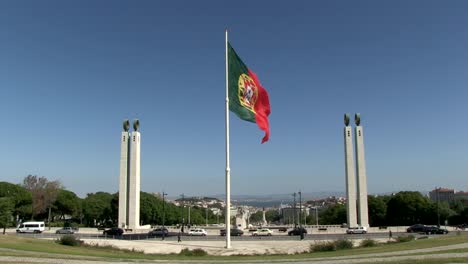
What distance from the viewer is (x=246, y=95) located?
31.6m

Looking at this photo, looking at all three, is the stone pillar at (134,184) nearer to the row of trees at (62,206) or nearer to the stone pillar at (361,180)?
the row of trees at (62,206)

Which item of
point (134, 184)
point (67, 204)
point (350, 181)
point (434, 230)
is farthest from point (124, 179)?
point (434, 230)

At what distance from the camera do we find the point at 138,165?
2985 inches

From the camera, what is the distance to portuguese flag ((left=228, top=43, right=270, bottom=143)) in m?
31.1

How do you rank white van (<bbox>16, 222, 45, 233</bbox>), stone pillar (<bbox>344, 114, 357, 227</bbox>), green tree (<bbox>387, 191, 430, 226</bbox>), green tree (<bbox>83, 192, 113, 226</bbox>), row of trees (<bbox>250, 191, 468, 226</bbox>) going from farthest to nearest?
green tree (<bbox>83, 192, 113, 226</bbox>) < green tree (<bbox>387, 191, 430, 226</bbox>) < row of trees (<bbox>250, 191, 468, 226</bbox>) < stone pillar (<bbox>344, 114, 357, 227</bbox>) < white van (<bbox>16, 222, 45, 233</bbox>)

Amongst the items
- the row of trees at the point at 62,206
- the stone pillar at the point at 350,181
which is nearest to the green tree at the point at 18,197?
the row of trees at the point at 62,206

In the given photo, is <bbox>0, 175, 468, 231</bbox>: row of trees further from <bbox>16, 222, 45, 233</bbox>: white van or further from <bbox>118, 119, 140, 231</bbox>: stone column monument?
<bbox>118, 119, 140, 231</bbox>: stone column monument

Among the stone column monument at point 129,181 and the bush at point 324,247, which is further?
the stone column monument at point 129,181

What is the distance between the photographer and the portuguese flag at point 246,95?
102 feet

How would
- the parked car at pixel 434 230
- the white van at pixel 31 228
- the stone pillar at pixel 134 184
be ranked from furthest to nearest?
the stone pillar at pixel 134 184 → the white van at pixel 31 228 → the parked car at pixel 434 230

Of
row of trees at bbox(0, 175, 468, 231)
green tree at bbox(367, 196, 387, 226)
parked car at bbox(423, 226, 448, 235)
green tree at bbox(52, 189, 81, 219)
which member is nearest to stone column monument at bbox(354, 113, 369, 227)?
parked car at bbox(423, 226, 448, 235)

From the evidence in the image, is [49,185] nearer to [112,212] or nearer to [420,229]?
[112,212]

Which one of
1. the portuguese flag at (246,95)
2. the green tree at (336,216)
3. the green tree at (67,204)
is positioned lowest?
the green tree at (336,216)

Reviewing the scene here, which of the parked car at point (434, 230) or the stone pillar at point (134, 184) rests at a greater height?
the stone pillar at point (134, 184)
